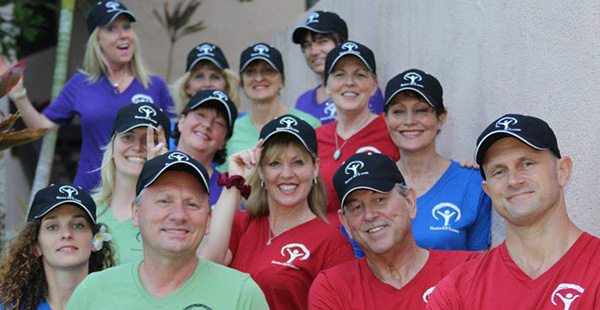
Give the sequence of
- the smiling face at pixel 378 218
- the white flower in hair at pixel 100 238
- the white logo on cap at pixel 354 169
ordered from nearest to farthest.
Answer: the smiling face at pixel 378 218
the white logo on cap at pixel 354 169
the white flower in hair at pixel 100 238

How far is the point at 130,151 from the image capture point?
17.2 ft

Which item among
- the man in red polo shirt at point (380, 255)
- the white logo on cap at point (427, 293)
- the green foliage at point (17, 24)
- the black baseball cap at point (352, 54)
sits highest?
the green foliage at point (17, 24)

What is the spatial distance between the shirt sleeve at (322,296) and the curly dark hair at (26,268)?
3.79ft

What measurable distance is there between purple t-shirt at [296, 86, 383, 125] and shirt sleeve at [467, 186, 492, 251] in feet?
6.13

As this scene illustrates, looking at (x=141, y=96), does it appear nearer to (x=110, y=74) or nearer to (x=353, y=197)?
(x=110, y=74)

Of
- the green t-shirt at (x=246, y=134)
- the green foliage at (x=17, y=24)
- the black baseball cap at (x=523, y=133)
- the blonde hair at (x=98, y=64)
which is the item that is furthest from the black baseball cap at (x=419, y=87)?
the green foliage at (x=17, y=24)

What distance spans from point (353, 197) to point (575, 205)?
1.10m

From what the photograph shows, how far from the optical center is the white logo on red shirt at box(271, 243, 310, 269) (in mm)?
4734

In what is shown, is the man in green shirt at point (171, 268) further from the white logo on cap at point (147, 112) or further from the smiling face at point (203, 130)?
the smiling face at point (203, 130)

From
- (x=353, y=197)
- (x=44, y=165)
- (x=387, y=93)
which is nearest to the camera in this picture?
(x=353, y=197)

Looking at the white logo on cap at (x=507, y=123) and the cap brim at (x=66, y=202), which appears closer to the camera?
the white logo on cap at (x=507, y=123)

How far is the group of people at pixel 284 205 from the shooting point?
3.64 metres

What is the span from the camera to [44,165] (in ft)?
25.0

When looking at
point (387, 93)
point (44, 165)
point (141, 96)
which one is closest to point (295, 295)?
point (387, 93)
